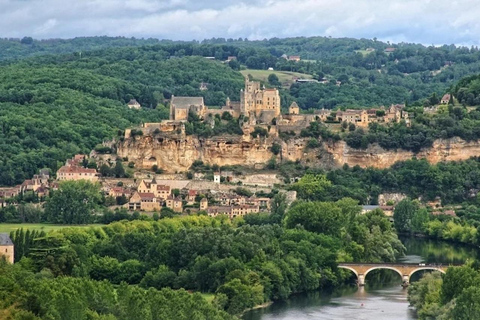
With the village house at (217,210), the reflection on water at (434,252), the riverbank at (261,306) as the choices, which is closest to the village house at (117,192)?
the village house at (217,210)

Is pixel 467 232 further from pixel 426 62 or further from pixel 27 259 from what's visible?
pixel 426 62

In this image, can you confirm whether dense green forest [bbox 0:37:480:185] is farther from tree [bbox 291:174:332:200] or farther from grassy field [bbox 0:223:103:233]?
grassy field [bbox 0:223:103:233]

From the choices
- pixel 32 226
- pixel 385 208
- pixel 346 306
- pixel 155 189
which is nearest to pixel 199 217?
pixel 32 226

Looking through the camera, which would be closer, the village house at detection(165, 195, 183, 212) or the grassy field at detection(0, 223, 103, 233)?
the grassy field at detection(0, 223, 103, 233)

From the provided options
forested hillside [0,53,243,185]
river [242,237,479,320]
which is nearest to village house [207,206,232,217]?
river [242,237,479,320]

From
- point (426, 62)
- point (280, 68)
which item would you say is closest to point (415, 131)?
point (280, 68)

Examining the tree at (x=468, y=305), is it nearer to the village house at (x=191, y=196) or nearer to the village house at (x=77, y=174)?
the village house at (x=191, y=196)
